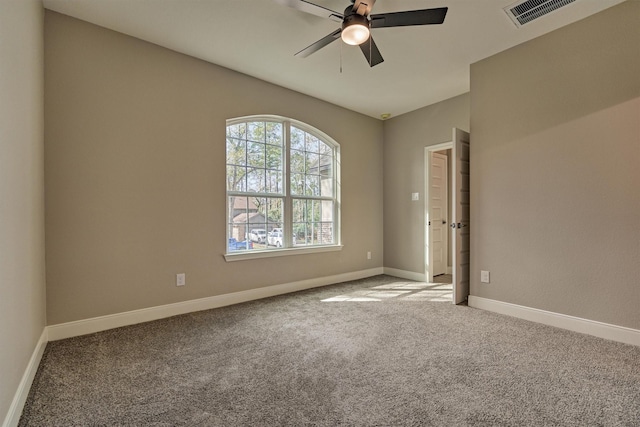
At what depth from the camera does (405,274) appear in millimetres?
4902

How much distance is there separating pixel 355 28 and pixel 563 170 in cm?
228

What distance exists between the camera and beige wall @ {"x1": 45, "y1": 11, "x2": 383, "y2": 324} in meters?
2.51

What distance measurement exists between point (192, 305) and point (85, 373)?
4.02 ft

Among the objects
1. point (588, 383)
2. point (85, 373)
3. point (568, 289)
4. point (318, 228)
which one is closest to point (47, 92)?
point (85, 373)

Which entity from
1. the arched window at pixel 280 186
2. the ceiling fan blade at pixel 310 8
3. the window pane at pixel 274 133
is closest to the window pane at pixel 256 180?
the arched window at pixel 280 186

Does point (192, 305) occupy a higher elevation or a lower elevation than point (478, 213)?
lower

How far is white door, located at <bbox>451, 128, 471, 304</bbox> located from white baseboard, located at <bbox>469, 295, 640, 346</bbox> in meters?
0.22

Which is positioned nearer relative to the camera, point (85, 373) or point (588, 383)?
point (588, 383)

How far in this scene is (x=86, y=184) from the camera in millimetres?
2607

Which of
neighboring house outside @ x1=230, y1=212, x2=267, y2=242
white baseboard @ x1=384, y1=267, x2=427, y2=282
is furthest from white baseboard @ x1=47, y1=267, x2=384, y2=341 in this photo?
white baseboard @ x1=384, y1=267, x2=427, y2=282

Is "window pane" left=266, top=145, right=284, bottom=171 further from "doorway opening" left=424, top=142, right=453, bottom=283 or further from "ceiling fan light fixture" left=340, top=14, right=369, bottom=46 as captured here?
"doorway opening" left=424, top=142, right=453, bottom=283

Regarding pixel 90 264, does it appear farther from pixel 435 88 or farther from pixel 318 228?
pixel 435 88

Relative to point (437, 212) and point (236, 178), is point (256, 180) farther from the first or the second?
point (437, 212)

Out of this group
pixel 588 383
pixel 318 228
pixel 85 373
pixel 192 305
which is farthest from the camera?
pixel 318 228
